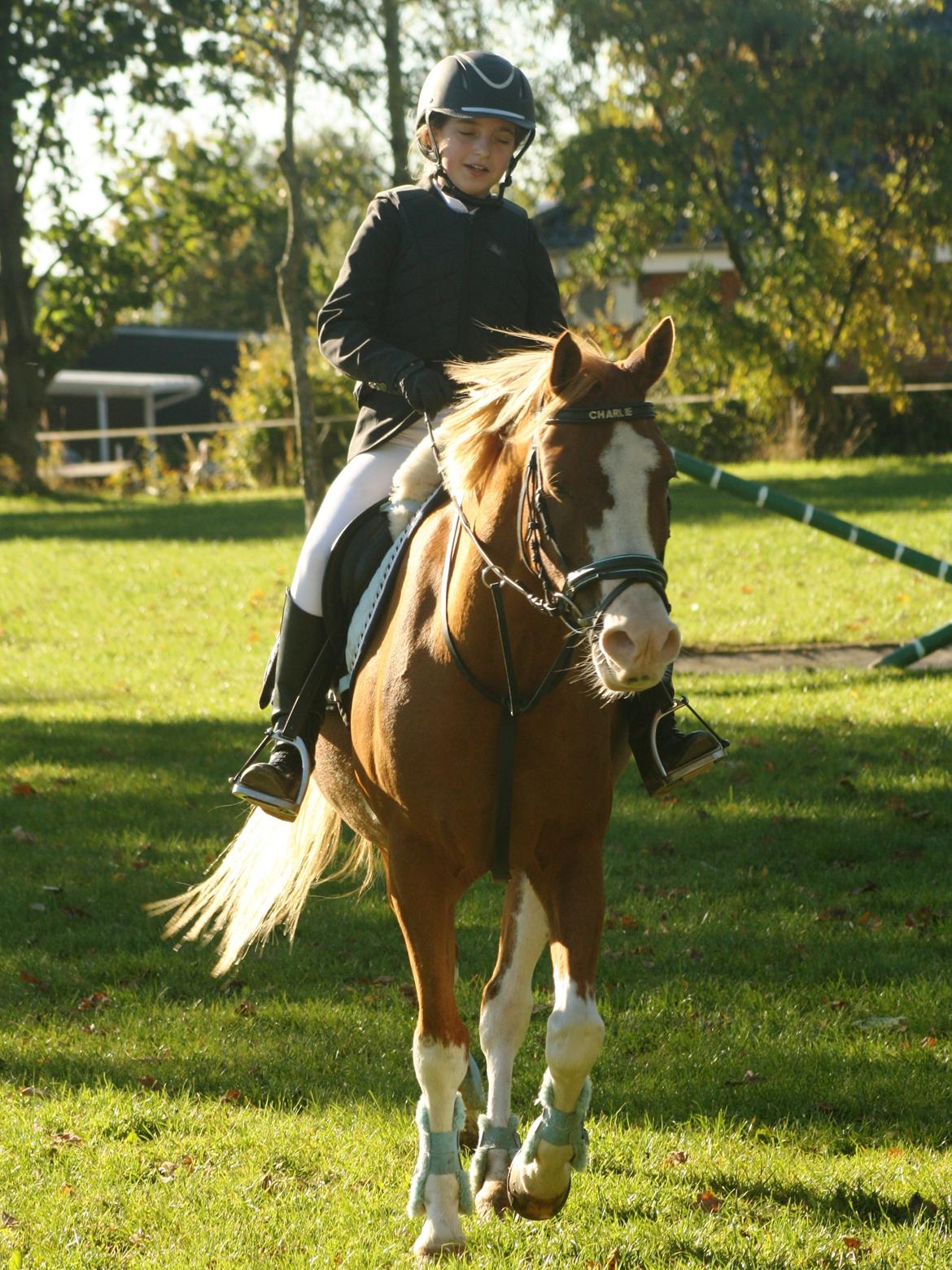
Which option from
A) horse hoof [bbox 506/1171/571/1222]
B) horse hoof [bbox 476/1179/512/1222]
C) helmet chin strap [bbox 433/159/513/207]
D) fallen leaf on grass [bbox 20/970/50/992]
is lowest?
fallen leaf on grass [bbox 20/970/50/992]

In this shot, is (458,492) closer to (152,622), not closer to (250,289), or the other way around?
(152,622)

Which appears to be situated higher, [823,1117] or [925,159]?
[925,159]

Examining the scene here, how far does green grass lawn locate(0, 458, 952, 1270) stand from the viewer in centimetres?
446

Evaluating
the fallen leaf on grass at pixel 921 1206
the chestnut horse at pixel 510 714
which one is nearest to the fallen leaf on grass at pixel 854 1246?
the fallen leaf on grass at pixel 921 1206

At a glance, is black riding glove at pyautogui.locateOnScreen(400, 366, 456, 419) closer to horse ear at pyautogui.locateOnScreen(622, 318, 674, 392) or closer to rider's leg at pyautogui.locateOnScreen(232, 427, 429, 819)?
rider's leg at pyautogui.locateOnScreen(232, 427, 429, 819)

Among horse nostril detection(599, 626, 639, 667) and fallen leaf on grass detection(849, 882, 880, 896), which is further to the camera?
fallen leaf on grass detection(849, 882, 880, 896)

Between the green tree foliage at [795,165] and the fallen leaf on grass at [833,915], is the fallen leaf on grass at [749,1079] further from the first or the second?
the green tree foliage at [795,165]

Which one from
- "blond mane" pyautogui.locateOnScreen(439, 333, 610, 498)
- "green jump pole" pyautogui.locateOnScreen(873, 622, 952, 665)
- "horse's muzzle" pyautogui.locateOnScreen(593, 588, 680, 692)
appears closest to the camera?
"horse's muzzle" pyautogui.locateOnScreen(593, 588, 680, 692)

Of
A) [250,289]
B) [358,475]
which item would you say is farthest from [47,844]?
[250,289]

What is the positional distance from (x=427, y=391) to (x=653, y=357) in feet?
3.05

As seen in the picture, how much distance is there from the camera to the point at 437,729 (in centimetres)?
420

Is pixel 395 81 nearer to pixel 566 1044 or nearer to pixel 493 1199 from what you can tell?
pixel 493 1199

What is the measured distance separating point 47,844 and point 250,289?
207ft

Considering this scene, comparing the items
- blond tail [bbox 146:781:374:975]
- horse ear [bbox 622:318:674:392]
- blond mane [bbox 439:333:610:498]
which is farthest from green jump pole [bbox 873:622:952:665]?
horse ear [bbox 622:318:674:392]
